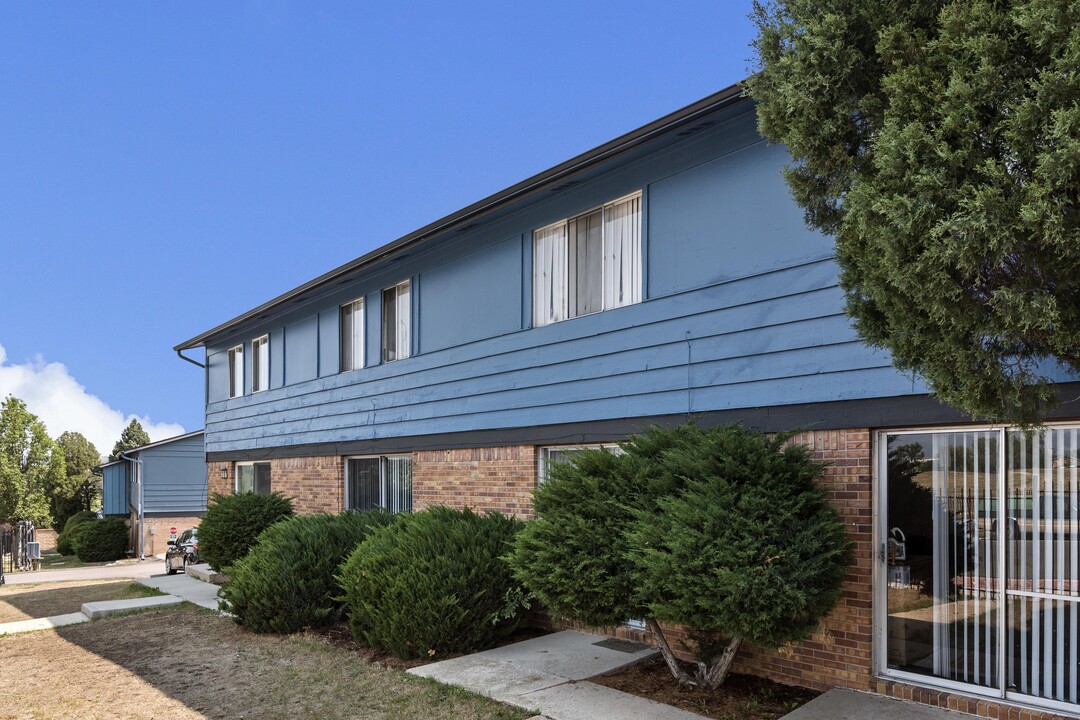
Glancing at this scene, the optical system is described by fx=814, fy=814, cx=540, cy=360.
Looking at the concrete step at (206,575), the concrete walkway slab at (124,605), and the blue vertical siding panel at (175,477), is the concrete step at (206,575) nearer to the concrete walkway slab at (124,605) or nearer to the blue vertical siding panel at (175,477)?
the concrete walkway slab at (124,605)

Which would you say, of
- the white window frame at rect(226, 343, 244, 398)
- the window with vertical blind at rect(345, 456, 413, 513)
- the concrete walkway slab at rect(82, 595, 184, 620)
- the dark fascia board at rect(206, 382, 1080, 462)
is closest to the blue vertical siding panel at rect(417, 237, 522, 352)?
the dark fascia board at rect(206, 382, 1080, 462)

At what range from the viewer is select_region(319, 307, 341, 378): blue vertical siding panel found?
14.2 meters

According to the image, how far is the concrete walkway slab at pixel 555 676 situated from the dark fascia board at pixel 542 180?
14.6 feet

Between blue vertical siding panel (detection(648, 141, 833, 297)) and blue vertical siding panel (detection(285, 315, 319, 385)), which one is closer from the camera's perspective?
A: blue vertical siding panel (detection(648, 141, 833, 297))

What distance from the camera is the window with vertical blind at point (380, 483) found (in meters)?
12.3

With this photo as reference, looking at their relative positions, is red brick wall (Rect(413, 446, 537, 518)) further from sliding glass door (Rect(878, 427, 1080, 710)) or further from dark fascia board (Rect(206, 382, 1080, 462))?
sliding glass door (Rect(878, 427, 1080, 710))

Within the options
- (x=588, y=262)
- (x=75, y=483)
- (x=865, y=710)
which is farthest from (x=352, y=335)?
(x=75, y=483)

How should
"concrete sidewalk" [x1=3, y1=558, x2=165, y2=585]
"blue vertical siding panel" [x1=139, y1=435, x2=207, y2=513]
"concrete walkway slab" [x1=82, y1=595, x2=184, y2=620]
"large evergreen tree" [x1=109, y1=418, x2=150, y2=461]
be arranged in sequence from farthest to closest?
"large evergreen tree" [x1=109, y1=418, x2=150, y2=461] → "blue vertical siding panel" [x1=139, y1=435, x2=207, y2=513] → "concrete sidewalk" [x1=3, y1=558, x2=165, y2=585] → "concrete walkway slab" [x1=82, y1=595, x2=184, y2=620]

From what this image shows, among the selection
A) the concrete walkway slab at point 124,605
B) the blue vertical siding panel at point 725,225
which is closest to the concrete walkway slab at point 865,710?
the blue vertical siding panel at point 725,225

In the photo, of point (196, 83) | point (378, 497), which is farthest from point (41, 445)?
point (378, 497)

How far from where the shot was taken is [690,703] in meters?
6.13

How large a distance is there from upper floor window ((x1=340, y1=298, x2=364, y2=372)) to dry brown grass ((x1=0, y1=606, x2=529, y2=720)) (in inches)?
A: 192

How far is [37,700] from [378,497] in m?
6.13

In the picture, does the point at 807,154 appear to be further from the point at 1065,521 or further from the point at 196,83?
the point at 196,83
